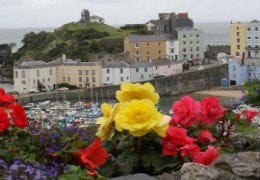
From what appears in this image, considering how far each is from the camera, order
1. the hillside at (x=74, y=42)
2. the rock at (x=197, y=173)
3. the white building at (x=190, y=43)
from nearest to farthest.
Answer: the rock at (x=197, y=173) < the hillside at (x=74, y=42) < the white building at (x=190, y=43)

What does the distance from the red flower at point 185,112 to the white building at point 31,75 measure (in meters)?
60.7

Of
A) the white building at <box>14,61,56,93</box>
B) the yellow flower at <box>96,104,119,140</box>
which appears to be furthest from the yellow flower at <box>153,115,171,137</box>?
the white building at <box>14,61,56,93</box>

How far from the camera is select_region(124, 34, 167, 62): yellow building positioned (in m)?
69.2

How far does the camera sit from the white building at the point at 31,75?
63.2m

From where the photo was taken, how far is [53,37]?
8594cm

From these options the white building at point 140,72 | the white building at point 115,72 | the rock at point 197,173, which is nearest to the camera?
the rock at point 197,173

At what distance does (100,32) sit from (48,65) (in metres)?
18.0

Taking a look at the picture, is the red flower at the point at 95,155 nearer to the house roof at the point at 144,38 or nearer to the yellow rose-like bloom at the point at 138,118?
the yellow rose-like bloom at the point at 138,118

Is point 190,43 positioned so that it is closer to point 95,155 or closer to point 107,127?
point 107,127

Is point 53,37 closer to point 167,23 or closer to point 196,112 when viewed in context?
point 167,23

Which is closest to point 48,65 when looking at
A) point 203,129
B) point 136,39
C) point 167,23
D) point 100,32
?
point 136,39

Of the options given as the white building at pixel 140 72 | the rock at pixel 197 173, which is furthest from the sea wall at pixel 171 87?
the rock at pixel 197 173

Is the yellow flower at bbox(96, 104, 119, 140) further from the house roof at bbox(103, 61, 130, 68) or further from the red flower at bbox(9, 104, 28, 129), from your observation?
the house roof at bbox(103, 61, 130, 68)

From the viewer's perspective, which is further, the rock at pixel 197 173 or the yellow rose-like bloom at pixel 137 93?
the yellow rose-like bloom at pixel 137 93
